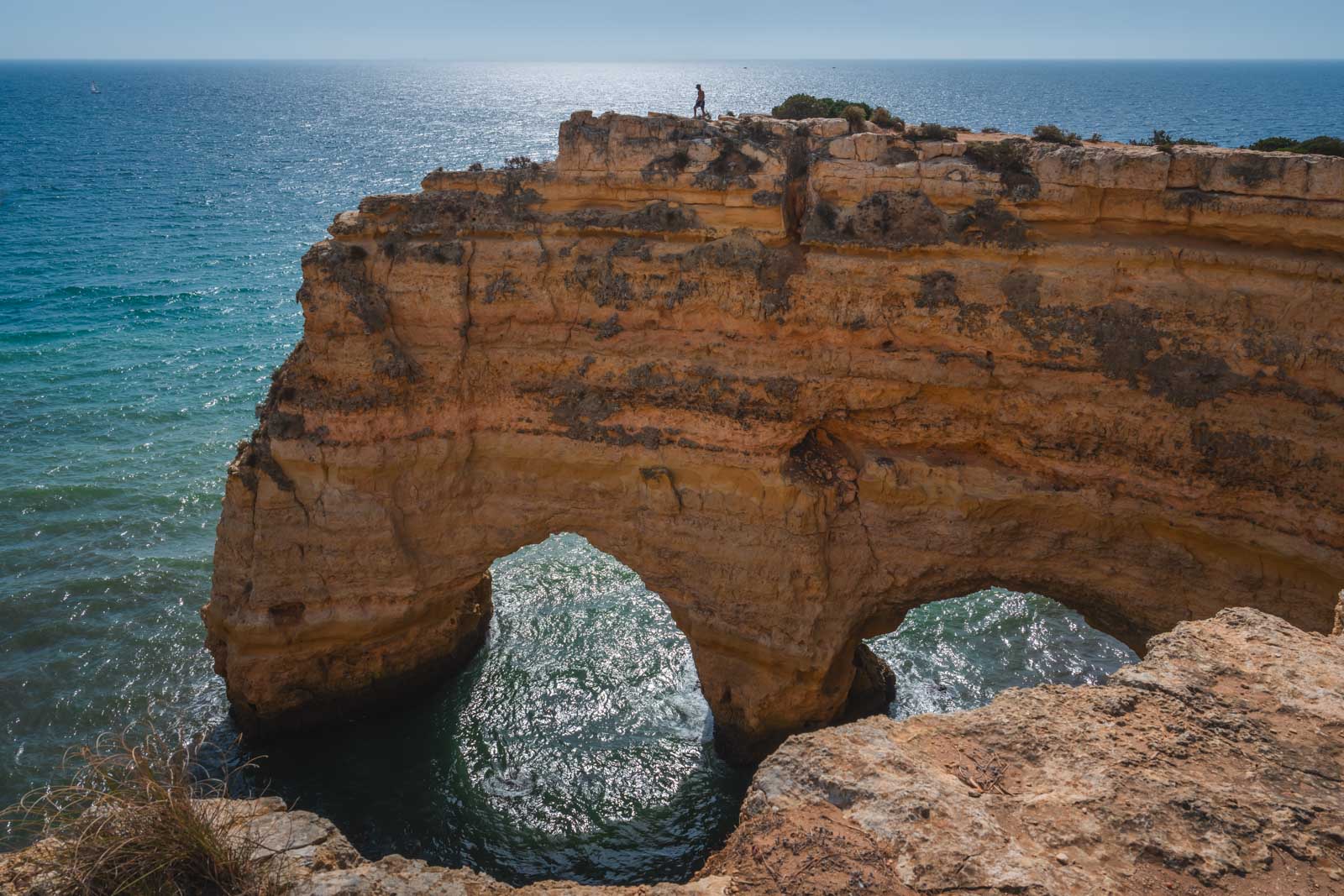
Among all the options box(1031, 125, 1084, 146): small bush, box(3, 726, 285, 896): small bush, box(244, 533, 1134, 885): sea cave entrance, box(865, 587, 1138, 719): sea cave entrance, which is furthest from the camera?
box(865, 587, 1138, 719): sea cave entrance

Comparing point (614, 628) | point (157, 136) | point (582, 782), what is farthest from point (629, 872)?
point (157, 136)

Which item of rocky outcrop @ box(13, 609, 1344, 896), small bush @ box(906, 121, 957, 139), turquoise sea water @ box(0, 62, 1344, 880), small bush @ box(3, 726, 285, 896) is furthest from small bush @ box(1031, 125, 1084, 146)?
small bush @ box(3, 726, 285, 896)

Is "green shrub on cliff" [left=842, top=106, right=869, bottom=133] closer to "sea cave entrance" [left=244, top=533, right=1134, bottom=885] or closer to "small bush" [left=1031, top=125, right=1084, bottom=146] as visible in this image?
"small bush" [left=1031, top=125, right=1084, bottom=146]

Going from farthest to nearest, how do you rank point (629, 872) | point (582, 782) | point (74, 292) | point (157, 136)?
point (157, 136), point (74, 292), point (582, 782), point (629, 872)

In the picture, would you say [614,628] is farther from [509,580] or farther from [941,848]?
[941,848]

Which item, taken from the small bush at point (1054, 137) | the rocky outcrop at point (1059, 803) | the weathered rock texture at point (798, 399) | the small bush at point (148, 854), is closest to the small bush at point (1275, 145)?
the small bush at point (1054, 137)
